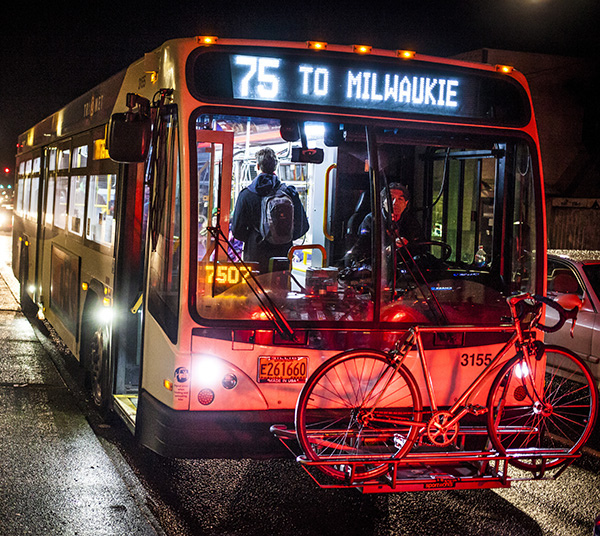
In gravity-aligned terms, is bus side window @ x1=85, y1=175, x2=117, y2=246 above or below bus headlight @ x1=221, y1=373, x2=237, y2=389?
above

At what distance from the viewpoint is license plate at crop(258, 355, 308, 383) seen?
4.82 meters

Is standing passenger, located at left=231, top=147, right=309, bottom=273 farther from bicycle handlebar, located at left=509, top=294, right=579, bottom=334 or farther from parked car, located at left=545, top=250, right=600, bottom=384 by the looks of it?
parked car, located at left=545, top=250, right=600, bottom=384

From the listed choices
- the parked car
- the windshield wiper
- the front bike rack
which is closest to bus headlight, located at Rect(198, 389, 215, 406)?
the front bike rack

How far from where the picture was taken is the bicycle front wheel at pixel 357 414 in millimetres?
4465

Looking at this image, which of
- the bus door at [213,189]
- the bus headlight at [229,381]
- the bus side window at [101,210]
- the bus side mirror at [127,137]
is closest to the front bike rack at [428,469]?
the bus headlight at [229,381]

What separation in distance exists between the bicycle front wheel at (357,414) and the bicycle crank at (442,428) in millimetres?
135

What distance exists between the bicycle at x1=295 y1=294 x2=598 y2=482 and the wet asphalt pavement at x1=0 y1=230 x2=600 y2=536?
458mm

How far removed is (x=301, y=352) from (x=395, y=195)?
129cm

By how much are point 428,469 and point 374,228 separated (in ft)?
4.81

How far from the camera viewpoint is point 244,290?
15.7 feet

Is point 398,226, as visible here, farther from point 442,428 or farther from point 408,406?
point 442,428

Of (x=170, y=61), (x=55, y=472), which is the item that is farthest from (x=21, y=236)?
(x=170, y=61)

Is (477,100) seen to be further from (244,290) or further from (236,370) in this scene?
(236,370)

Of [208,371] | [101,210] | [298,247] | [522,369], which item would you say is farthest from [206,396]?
[101,210]
